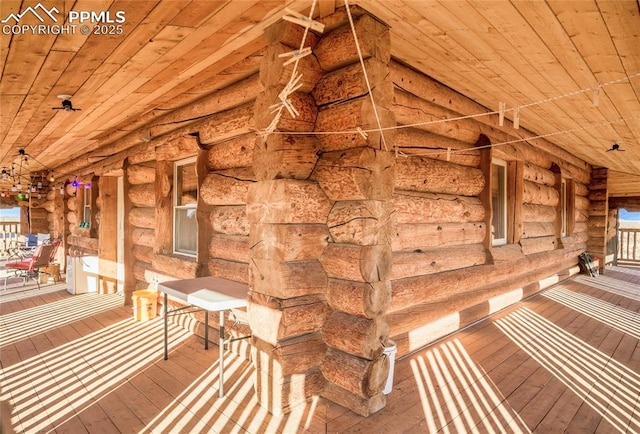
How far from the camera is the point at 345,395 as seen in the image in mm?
3180

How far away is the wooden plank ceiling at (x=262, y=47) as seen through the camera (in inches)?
110

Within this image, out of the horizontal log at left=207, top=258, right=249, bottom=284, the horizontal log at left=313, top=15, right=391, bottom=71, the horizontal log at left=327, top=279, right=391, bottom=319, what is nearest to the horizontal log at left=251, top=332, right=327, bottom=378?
the horizontal log at left=327, top=279, right=391, bottom=319

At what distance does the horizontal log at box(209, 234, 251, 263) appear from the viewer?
14.3 feet

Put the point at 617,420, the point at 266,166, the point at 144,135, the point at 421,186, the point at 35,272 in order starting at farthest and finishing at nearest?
the point at 35,272 < the point at 144,135 < the point at 421,186 < the point at 266,166 < the point at 617,420

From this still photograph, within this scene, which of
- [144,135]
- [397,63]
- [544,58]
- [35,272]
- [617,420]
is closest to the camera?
[617,420]

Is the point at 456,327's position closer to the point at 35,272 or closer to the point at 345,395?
the point at 345,395

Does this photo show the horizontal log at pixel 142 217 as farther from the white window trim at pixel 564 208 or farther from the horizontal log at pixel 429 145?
the white window trim at pixel 564 208

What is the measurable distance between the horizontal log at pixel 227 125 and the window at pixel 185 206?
3.17 feet

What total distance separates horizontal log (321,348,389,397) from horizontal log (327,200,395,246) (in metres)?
0.96

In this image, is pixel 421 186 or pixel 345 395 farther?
pixel 421 186

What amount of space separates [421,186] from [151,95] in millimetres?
3618

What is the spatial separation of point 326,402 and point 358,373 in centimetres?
49

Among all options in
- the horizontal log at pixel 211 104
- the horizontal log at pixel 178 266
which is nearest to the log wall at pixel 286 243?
the horizontal log at pixel 211 104

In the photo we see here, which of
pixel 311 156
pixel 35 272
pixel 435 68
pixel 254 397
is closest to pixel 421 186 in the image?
pixel 435 68
